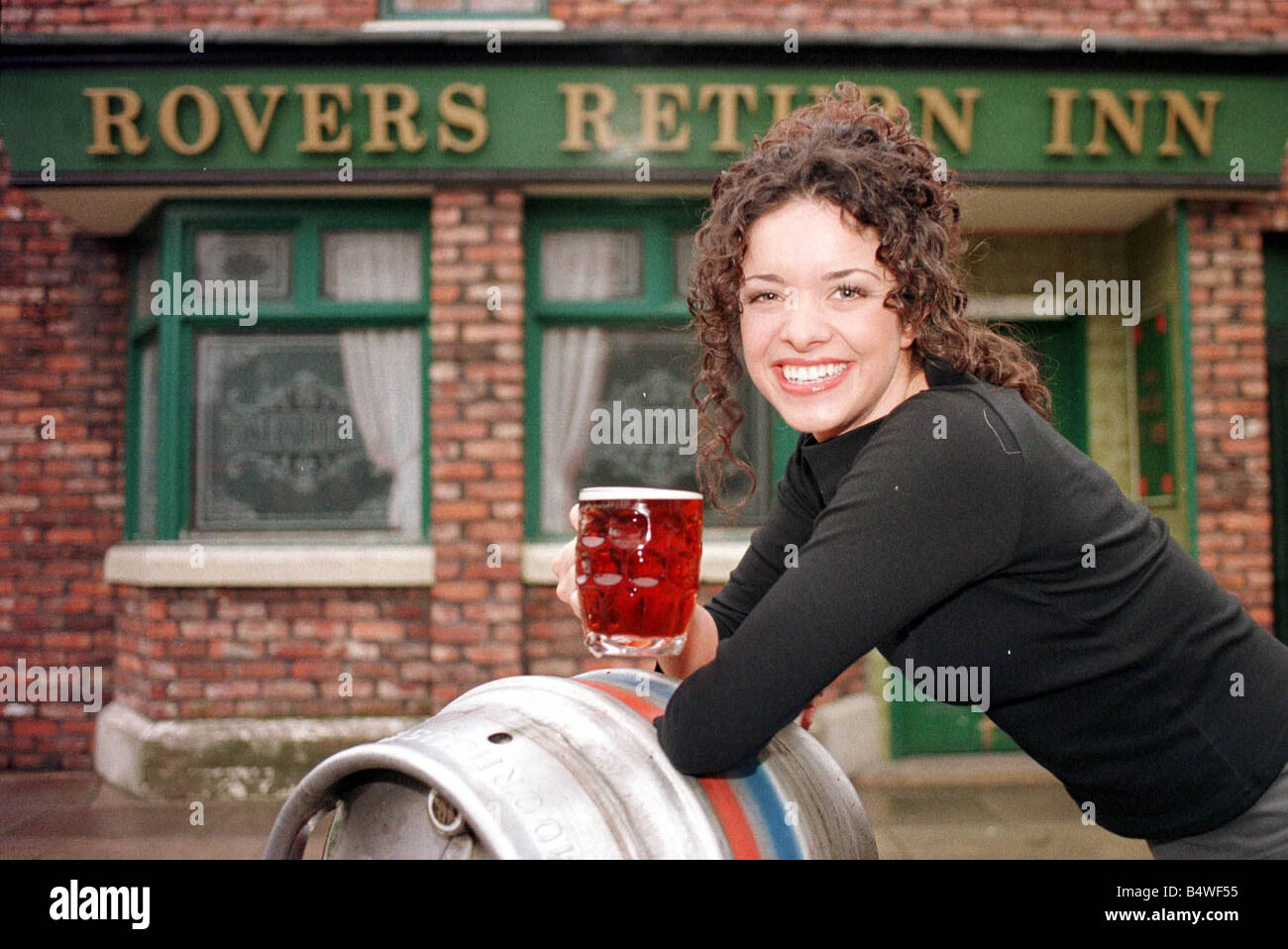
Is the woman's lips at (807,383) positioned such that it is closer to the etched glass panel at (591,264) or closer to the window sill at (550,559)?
the window sill at (550,559)

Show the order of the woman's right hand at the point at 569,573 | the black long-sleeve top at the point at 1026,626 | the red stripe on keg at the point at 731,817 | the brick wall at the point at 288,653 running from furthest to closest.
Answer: the brick wall at the point at 288,653 → the woman's right hand at the point at 569,573 → the red stripe on keg at the point at 731,817 → the black long-sleeve top at the point at 1026,626

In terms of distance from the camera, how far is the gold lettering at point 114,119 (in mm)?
5258

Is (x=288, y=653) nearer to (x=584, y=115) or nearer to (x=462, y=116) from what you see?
(x=462, y=116)

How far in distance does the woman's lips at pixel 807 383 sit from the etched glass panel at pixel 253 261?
462cm

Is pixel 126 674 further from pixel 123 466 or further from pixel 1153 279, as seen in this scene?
pixel 1153 279

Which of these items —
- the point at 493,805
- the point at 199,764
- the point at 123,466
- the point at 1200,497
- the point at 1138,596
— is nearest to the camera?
the point at 493,805

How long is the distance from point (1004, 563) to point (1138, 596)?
23 centimetres

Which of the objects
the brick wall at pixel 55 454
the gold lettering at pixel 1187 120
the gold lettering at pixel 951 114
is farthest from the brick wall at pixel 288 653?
the gold lettering at pixel 1187 120

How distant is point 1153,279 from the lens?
5.82 meters

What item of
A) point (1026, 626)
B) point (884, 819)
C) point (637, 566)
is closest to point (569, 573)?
point (637, 566)

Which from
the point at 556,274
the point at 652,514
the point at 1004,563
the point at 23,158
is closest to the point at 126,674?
the point at 23,158

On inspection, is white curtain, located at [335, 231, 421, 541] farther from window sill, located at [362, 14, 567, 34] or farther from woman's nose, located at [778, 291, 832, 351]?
woman's nose, located at [778, 291, 832, 351]

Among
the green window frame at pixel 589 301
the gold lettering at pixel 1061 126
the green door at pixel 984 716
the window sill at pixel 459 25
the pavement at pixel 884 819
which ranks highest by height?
the window sill at pixel 459 25

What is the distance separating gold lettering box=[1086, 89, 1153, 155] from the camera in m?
5.34
